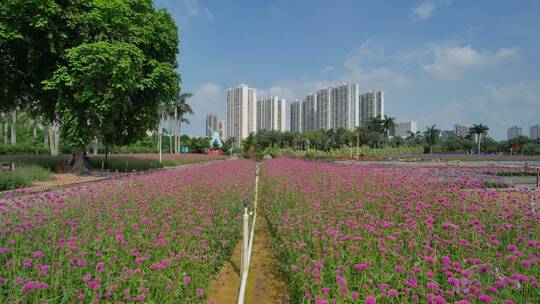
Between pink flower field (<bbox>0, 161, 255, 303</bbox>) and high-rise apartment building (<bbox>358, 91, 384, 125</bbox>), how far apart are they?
112657 millimetres

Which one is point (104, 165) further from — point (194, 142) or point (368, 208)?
point (194, 142)

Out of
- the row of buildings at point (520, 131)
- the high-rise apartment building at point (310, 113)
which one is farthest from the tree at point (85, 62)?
the row of buildings at point (520, 131)

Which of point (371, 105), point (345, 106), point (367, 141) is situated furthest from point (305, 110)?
point (367, 141)

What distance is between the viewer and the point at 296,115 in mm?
121625

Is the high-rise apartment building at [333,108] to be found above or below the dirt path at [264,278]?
above

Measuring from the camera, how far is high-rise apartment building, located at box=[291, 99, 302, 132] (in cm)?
12019

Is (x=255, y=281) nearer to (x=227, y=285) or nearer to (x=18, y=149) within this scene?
(x=227, y=285)

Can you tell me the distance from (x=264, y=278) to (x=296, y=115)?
119m

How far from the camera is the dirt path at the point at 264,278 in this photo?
3899 millimetres

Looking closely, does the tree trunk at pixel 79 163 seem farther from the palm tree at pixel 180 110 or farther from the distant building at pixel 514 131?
the distant building at pixel 514 131

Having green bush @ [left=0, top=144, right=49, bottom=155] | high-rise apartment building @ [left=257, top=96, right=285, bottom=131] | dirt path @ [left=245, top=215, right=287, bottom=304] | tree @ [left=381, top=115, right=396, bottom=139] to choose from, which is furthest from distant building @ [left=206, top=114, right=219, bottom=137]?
dirt path @ [left=245, top=215, right=287, bottom=304]

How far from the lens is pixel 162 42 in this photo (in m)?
19.2

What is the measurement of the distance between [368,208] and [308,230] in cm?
147

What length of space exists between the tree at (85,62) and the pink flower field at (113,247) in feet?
35.6
